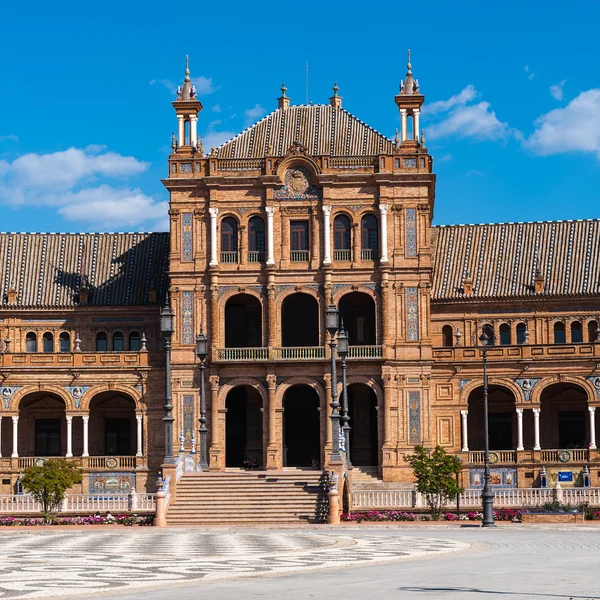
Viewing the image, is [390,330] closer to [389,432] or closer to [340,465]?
[389,432]

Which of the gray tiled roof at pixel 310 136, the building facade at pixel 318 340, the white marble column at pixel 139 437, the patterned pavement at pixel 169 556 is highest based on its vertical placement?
the gray tiled roof at pixel 310 136

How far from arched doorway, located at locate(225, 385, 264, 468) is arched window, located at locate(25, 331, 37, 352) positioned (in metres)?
11.5

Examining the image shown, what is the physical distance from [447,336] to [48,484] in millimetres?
29039

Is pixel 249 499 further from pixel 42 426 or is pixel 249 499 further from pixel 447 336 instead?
pixel 447 336

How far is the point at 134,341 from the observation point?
75438mm

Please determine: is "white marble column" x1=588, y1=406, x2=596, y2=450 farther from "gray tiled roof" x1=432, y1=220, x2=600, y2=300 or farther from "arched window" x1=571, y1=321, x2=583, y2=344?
"gray tiled roof" x1=432, y1=220, x2=600, y2=300

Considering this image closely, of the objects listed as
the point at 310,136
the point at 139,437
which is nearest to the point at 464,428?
the point at 139,437

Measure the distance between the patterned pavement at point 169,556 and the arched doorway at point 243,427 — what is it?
81.8 ft

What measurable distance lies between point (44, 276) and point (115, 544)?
3968cm

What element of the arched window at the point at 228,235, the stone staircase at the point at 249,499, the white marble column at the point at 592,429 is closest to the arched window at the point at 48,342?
the arched window at the point at 228,235

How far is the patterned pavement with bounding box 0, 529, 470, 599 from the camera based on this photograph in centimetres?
2608

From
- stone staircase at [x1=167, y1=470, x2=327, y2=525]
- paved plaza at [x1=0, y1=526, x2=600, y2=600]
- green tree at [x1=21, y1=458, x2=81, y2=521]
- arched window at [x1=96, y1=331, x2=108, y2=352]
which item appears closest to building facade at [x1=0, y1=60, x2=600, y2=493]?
arched window at [x1=96, y1=331, x2=108, y2=352]

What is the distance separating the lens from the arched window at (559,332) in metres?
73.3

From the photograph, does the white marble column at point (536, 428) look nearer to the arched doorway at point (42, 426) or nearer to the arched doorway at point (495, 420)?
the arched doorway at point (495, 420)
